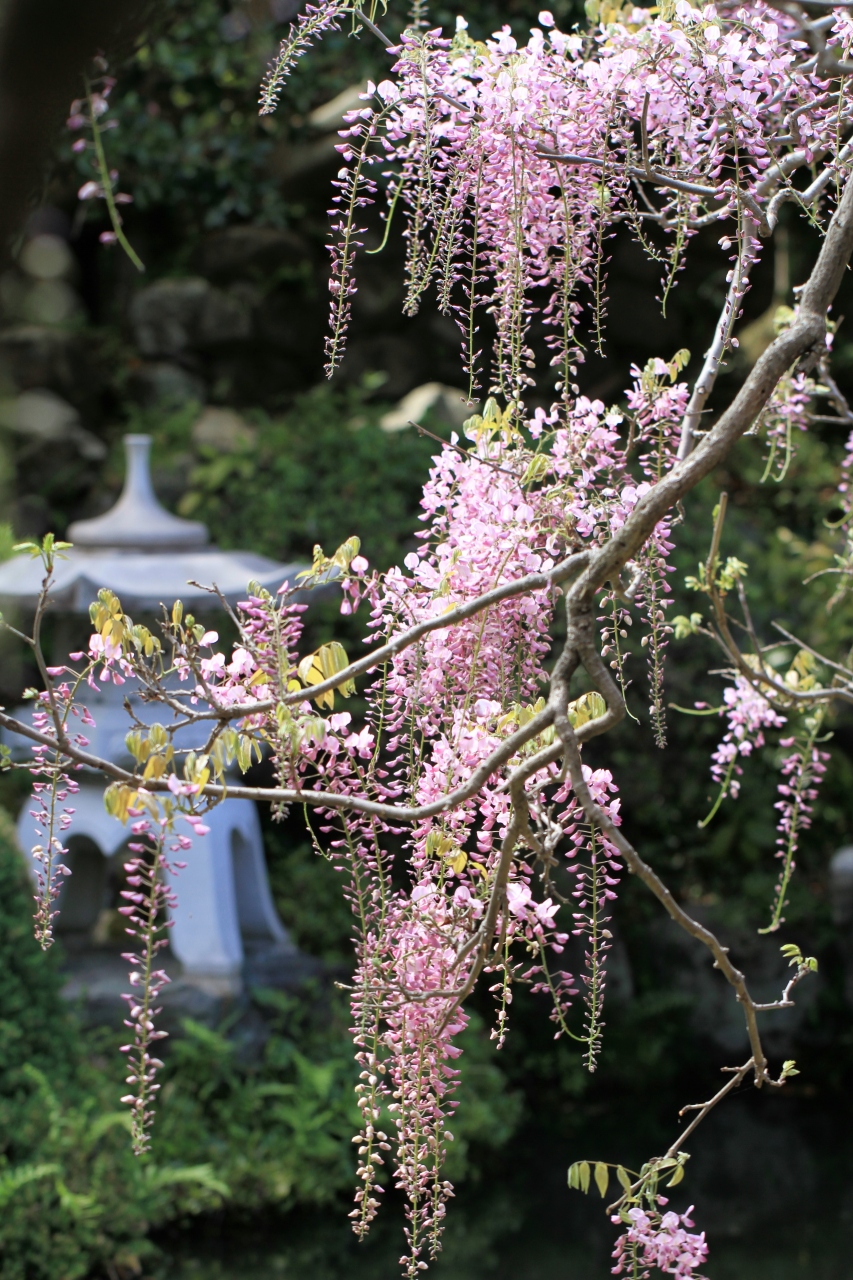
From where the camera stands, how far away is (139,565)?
13.6ft

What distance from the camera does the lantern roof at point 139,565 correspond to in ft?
13.2

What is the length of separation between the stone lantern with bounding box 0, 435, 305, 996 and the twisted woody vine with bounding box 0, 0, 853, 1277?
2226 mm

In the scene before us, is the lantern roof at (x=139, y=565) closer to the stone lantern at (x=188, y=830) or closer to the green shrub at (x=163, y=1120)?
the stone lantern at (x=188, y=830)

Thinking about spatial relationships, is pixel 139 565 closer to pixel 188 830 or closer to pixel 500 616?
pixel 188 830

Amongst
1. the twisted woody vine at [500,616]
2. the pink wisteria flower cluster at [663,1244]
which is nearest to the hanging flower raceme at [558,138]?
the twisted woody vine at [500,616]

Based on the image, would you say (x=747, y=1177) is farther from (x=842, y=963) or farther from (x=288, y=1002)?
(x=288, y=1002)

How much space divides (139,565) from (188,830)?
845mm

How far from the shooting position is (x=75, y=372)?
243 inches

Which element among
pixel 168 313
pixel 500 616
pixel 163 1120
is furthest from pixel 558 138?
pixel 168 313

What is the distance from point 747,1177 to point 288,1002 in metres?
1.55

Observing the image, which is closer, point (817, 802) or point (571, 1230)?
point (571, 1230)

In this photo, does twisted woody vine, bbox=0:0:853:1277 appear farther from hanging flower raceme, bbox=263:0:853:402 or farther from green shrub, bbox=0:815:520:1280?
green shrub, bbox=0:815:520:1280

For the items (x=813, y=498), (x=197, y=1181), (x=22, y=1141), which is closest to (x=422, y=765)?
(x=22, y=1141)

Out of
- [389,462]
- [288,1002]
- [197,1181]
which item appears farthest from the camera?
[389,462]
